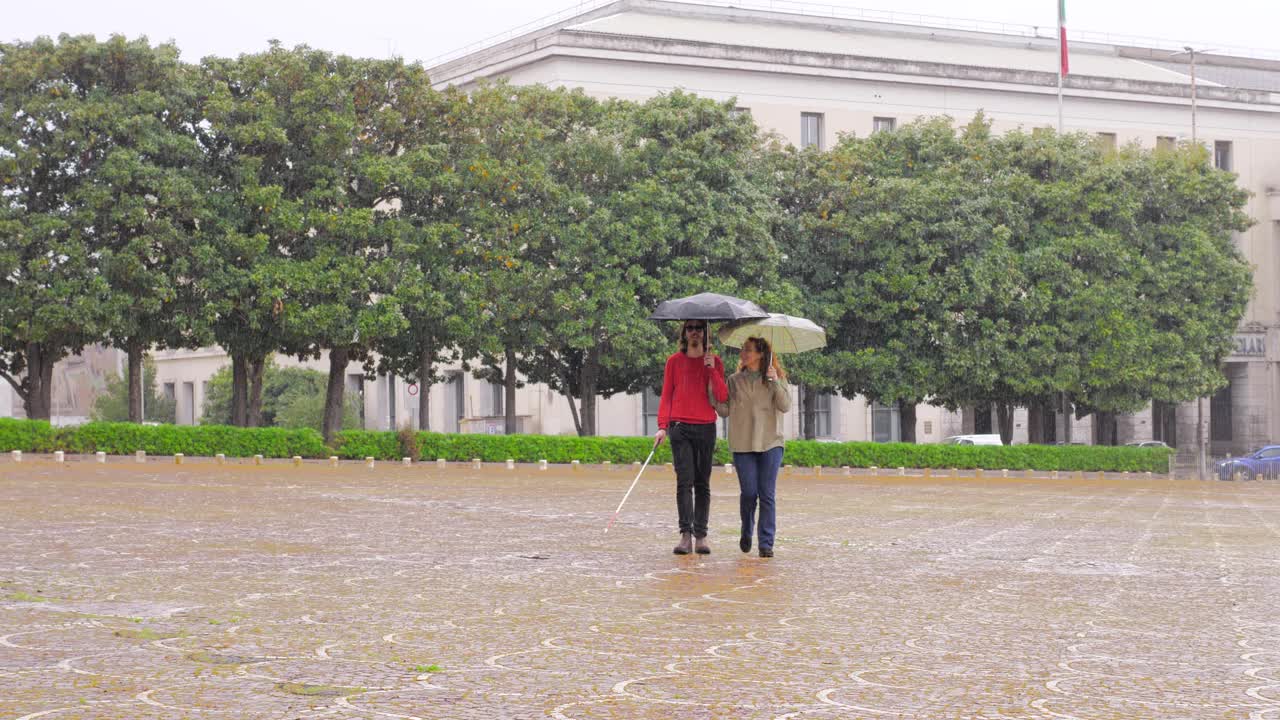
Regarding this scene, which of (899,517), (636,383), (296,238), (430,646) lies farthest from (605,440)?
(430,646)

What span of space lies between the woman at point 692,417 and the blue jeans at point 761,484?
0.27 metres

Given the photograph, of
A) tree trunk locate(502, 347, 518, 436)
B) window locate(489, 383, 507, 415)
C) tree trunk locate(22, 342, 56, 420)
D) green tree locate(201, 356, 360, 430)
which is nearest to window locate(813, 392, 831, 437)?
window locate(489, 383, 507, 415)

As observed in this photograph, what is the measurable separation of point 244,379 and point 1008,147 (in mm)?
21869

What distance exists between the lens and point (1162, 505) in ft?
78.5

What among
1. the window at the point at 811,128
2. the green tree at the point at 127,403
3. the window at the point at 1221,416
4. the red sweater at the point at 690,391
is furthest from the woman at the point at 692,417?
the window at the point at 1221,416

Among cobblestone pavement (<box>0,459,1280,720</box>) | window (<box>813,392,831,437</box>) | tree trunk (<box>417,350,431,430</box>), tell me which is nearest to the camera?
cobblestone pavement (<box>0,459,1280,720</box>)

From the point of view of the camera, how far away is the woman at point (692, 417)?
38.3ft

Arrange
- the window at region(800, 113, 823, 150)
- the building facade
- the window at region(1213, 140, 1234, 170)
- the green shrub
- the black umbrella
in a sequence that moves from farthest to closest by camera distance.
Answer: the window at region(1213, 140, 1234, 170) < the window at region(800, 113, 823, 150) < the building facade < the green shrub < the black umbrella

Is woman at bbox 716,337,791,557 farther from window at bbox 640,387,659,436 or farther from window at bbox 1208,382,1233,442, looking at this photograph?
window at bbox 1208,382,1233,442

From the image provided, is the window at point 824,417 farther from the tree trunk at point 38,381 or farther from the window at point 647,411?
the tree trunk at point 38,381

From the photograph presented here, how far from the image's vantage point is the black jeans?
38.5 ft

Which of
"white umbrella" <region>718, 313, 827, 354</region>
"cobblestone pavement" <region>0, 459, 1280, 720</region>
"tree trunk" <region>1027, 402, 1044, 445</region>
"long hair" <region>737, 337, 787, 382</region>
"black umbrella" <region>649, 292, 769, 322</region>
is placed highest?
"black umbrella" <region>649, 292, 769, 322</region>

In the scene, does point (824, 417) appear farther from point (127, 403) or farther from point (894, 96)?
point (127, 403)

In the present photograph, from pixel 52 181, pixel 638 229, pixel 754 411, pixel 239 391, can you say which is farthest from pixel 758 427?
pixel 239 391
